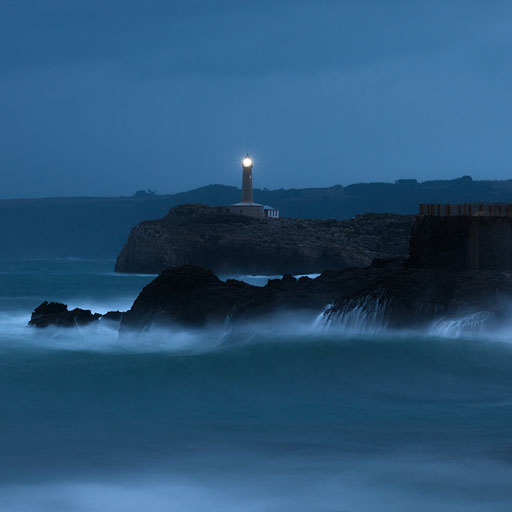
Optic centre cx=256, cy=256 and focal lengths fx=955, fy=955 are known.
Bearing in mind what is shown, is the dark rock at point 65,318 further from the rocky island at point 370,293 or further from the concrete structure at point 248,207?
the concrete structure at point 248,207

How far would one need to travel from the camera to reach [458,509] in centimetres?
1130

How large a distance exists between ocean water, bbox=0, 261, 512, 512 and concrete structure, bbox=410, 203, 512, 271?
6.12m

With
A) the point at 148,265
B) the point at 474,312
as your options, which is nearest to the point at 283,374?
the point at 474,312

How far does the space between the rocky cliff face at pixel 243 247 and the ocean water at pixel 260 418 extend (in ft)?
206

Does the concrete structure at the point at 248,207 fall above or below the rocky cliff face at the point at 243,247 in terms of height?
above

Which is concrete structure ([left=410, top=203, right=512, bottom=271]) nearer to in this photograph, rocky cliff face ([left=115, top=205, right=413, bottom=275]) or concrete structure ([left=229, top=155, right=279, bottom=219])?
rocky cliff face ([left=115, top=205, right=413, bottom=275])

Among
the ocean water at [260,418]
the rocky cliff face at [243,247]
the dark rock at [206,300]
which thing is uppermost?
the rocky cliff face at [243,247]

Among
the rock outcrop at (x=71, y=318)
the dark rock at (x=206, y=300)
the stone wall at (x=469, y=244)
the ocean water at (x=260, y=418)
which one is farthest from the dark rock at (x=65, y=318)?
the stone wall at (x=469, y=244)

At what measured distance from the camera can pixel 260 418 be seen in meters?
17.8

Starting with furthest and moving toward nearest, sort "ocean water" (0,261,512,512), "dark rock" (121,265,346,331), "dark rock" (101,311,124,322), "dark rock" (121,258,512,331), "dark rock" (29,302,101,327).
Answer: "dark rock" (101,311,124,322) < "dark rock" (29,302,101,327) < "dark rock" (121,265,346,331) < "dark rock" (121,258,512,331) < "ocean water" (0,261,512,512)

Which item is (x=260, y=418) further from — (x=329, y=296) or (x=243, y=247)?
(x=243, y=247)

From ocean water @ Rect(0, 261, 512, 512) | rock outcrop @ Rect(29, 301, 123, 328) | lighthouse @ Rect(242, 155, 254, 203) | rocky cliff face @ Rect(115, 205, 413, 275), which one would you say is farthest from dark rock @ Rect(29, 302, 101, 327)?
lighthouse @ Rect(242, 155, 254, 203)

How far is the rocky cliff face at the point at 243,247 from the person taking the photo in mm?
92312

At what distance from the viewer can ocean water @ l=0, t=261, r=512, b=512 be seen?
12070mm
